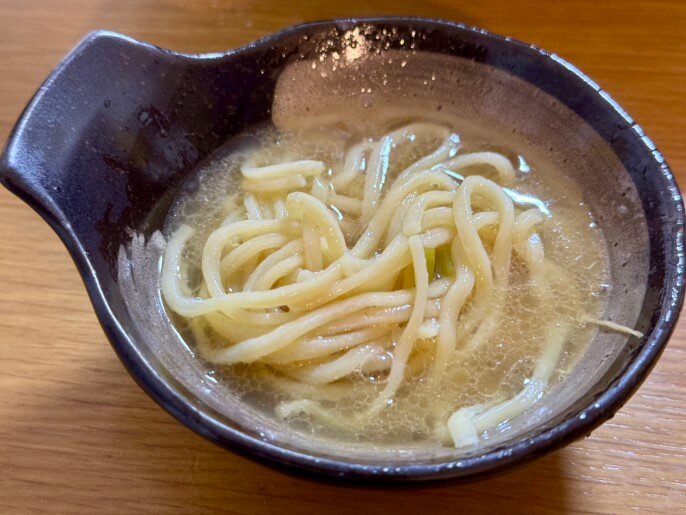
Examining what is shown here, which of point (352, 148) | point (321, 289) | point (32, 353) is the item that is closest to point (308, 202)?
point (321, 289)

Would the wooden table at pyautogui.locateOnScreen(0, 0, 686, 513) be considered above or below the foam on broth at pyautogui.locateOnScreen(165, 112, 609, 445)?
below

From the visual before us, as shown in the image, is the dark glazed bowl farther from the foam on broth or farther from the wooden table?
the wooden table

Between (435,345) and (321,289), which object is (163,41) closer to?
(321,289)

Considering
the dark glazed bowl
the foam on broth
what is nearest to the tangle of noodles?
the foam on broth

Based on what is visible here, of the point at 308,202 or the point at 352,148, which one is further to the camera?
the point at 352,148

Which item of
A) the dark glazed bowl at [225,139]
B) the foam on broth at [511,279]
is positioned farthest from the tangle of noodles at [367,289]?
the dark glazed bowl at [225,139]

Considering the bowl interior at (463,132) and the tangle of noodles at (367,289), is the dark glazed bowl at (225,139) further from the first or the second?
the tangle of noodles at (367,289)
